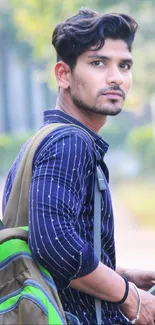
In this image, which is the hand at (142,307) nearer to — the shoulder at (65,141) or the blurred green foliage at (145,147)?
the shoulder at (65,141)

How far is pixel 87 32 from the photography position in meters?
2.21

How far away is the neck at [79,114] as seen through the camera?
2.28 m

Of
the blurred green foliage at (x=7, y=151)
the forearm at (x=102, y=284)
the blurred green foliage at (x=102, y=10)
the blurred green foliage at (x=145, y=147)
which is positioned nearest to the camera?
the forearm at (x=102, y=284)

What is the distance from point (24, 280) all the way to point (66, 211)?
0.20 meters

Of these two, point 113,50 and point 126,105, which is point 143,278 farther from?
point 126,105

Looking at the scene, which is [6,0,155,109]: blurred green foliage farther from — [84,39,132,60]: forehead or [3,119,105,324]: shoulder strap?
[3,119,105,324]: shoulder strap

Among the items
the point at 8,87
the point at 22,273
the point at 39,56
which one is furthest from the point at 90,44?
the point at 8,87

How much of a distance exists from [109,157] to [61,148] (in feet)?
72.5

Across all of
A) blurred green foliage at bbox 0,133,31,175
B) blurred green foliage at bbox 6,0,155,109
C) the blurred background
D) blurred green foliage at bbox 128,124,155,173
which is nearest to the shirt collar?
the blurred background

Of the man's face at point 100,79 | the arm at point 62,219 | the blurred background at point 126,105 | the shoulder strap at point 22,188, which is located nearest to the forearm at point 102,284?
the arm at point 62,219

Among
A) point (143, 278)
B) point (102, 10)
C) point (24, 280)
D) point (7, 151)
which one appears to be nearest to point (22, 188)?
point (24, 280)

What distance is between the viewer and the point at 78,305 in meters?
2.15

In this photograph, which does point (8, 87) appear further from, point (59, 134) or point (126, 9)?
point (59, 134)

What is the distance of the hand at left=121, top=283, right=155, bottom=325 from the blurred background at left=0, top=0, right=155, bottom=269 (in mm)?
11427
